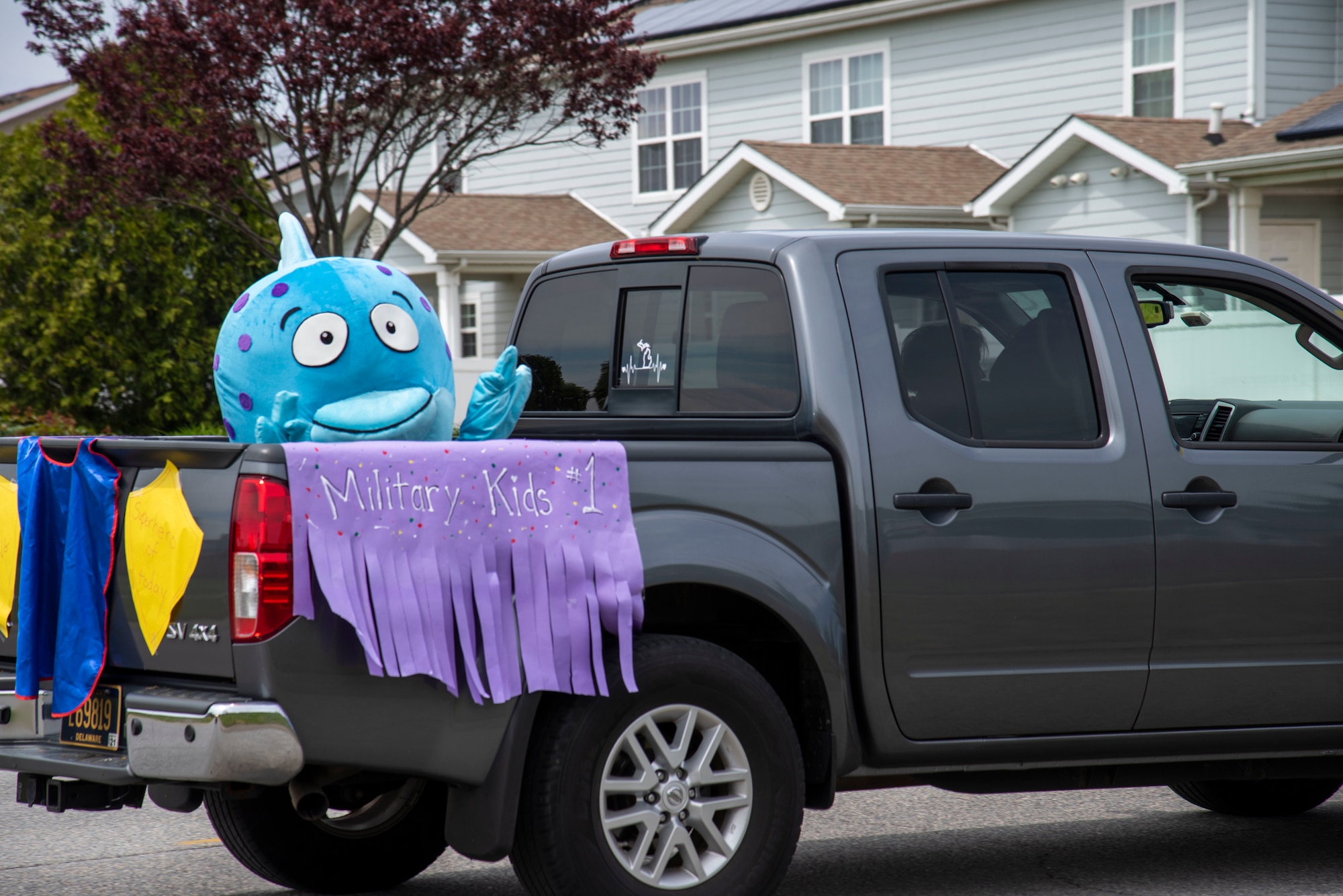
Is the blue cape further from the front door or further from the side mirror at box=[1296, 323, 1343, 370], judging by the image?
the side mirror at box=[1296, 323, 1343, 370]

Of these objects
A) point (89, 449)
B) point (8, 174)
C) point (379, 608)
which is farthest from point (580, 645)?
point (8, 174)

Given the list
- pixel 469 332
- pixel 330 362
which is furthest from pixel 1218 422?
pixel 469 332

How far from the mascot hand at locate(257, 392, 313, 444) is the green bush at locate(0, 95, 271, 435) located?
12.6m

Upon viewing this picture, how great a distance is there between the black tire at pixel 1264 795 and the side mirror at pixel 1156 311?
1.75 meters

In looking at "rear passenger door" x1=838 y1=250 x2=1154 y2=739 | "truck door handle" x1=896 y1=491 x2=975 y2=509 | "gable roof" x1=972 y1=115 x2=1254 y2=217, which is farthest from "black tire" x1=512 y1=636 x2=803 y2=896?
"gable roof" x1=972 y1=115 x2=1254 y2=217

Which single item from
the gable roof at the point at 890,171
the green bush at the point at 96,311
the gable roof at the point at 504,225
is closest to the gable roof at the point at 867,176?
the gable roof at the point at 890,171

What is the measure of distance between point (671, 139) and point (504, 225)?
117 inches

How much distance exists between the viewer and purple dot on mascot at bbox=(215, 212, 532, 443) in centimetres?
464

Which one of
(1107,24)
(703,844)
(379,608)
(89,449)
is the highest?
(1107,24)

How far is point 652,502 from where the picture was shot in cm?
429

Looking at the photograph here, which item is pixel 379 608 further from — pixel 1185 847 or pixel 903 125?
pixel 903 125

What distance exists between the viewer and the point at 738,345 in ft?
16.4

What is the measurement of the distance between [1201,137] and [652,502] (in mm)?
17414

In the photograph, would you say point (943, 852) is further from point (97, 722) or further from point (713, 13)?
point (713, 13)
